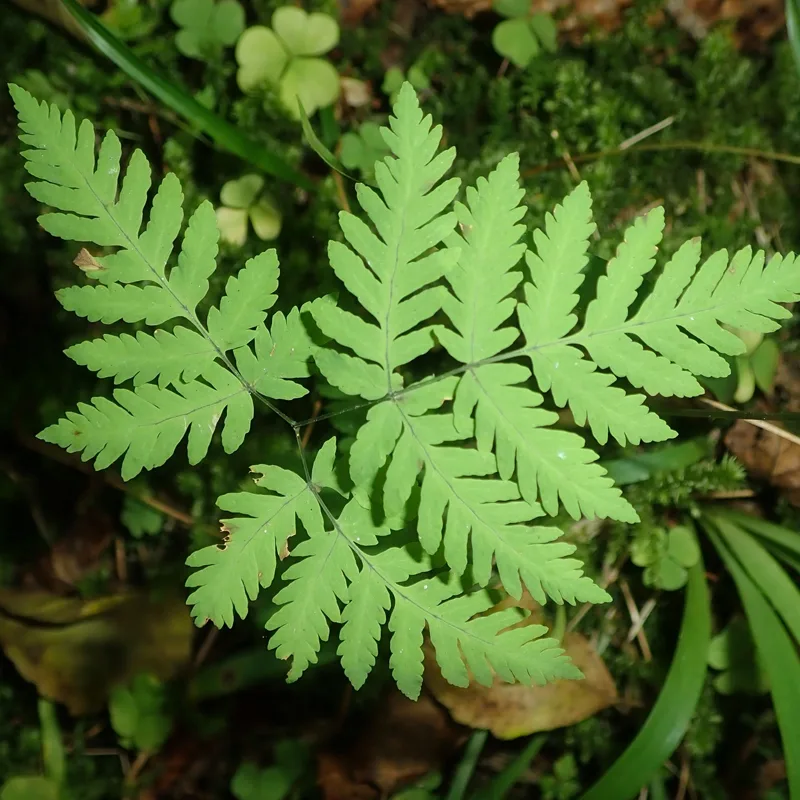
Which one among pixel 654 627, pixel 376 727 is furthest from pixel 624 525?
pixel 376 727

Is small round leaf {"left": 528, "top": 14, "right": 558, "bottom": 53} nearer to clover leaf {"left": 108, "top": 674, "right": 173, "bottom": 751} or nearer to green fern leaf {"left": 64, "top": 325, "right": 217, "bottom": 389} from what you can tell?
green fern leaf {"left": 64, "top": 325, "right": 217, "bottom": 389}

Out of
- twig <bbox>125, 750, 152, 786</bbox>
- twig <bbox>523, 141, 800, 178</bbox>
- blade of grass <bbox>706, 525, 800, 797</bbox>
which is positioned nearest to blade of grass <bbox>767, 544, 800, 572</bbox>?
blade of grass <bbox>706, 525, 800, 797</bbox>

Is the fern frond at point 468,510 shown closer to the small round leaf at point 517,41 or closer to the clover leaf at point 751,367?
the clover leaf at point 751,367

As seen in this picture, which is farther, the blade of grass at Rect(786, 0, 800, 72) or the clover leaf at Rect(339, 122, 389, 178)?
the clover leaf at Rect(339, 122, 389, 178)

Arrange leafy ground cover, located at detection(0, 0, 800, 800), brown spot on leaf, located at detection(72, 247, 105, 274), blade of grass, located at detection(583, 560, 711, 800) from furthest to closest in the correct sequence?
leafy ground cover, located at detection(0, 0, 800, 800) < blade of grass, located at detection(583, 560, 711, 800) < brown spot on leaf, located at detection(72, 247, 105, 274)

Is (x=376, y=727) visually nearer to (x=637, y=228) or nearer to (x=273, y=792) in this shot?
(x=273, y=792)

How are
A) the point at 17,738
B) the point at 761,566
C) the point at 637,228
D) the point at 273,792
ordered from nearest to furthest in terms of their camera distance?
1. the point at 637,228
2. the point at 761,566
3. the point at 273,792
4. the point at 17,738
